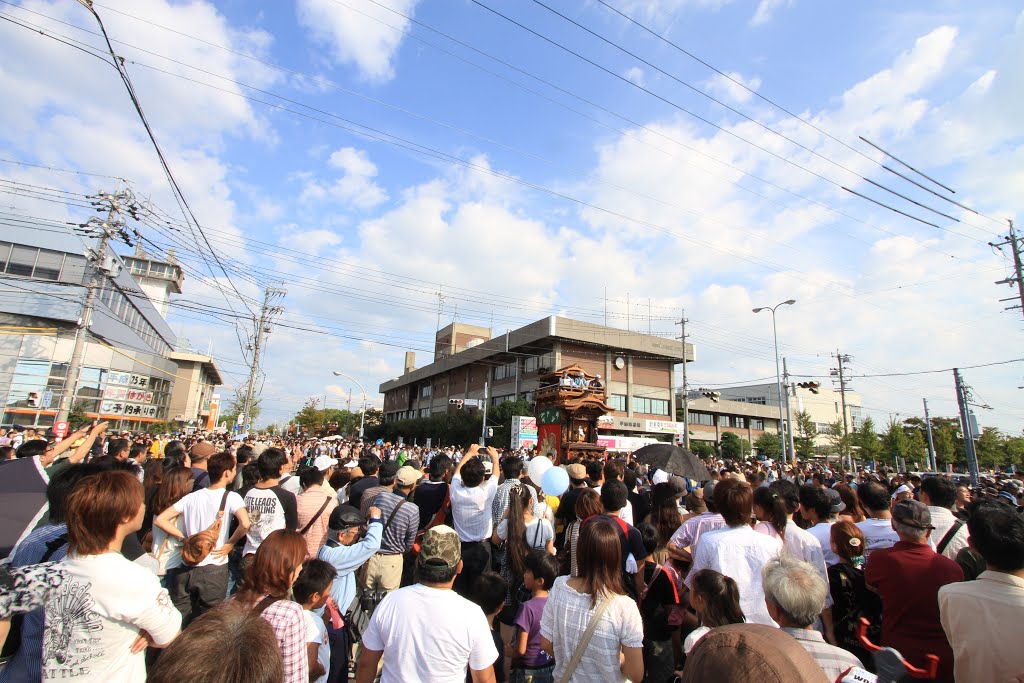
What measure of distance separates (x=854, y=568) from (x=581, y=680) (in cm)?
241

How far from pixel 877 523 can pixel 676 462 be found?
6440 mm

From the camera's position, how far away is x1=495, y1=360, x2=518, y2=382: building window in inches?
2156

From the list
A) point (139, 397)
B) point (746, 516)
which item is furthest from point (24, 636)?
point (139, 397)

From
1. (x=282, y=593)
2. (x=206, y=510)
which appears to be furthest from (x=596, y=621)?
(x=206, y=510)

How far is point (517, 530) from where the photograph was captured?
187 inches

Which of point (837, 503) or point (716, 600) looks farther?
point (837, 503)

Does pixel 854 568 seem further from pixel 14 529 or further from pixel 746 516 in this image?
pixel 14 529

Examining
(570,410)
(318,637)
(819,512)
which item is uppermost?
(570,410)

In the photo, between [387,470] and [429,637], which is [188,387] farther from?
[429,637]

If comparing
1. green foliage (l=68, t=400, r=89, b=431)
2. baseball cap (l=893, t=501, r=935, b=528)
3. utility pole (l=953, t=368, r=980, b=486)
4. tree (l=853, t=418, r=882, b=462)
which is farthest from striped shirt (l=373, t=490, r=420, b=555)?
tree (l=853, t=418, r=882, b=462)

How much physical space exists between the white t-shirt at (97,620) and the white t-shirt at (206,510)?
190 centimetres

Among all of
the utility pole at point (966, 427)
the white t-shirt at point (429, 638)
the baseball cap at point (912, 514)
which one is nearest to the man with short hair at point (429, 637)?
the white t-shirt at point (429, 638)

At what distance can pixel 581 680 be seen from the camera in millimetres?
2693

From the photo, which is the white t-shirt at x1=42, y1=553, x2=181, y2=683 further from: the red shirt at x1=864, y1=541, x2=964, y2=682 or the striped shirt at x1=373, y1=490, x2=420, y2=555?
the red shirt at x1=864, y1=541, x2=964, y2=682
